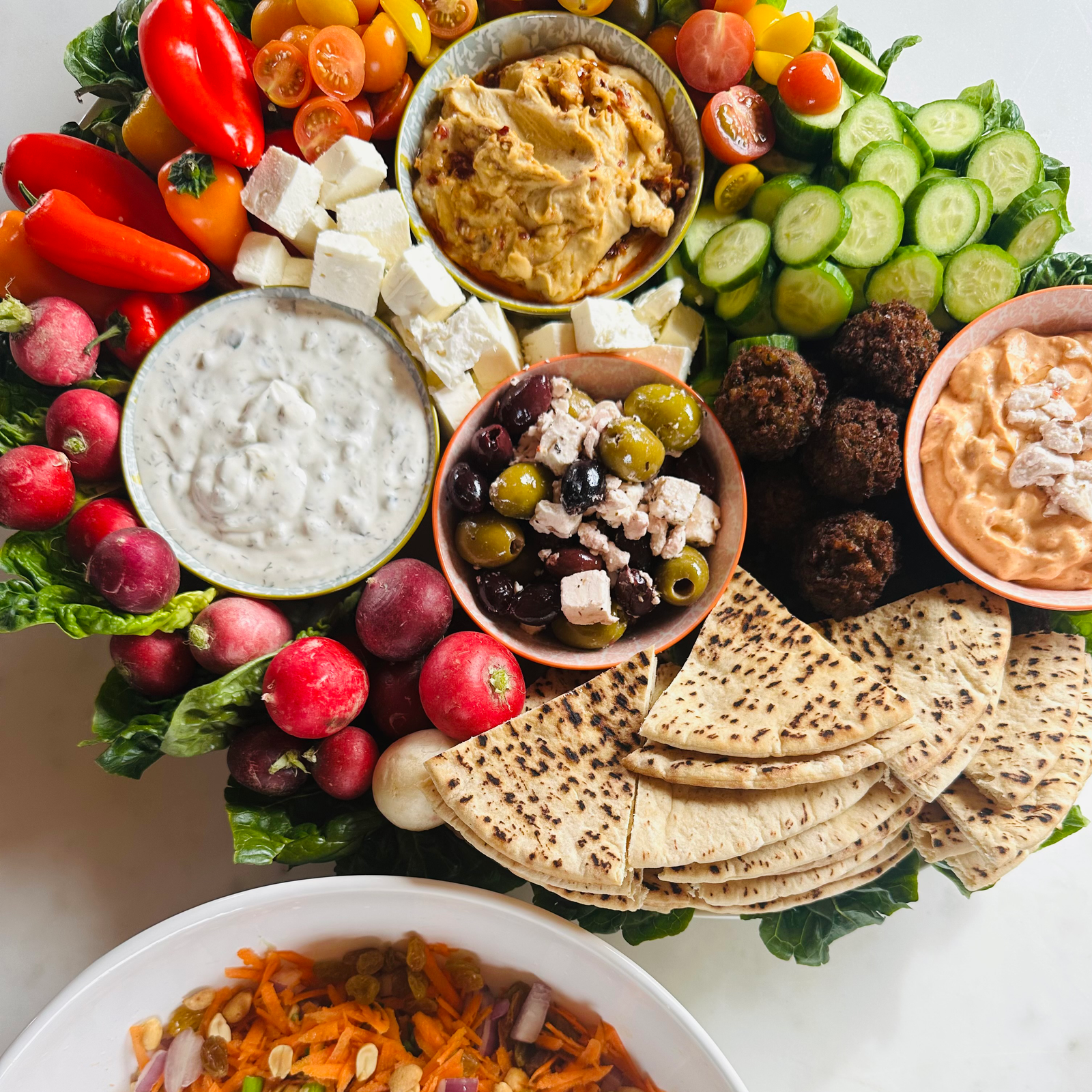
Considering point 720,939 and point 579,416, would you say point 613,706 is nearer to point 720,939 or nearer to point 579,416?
point 579,416

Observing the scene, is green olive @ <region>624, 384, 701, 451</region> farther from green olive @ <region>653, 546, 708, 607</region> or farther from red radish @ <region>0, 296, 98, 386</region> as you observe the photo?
red radish @ <region>0, 296, 98, 386</region>

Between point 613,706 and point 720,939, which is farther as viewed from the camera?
point 720,939

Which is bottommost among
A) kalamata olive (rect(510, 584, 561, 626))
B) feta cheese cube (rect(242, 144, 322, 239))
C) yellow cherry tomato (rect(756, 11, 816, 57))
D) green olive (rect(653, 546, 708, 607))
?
kalamata olive (rect(510, 584, 561, 626))

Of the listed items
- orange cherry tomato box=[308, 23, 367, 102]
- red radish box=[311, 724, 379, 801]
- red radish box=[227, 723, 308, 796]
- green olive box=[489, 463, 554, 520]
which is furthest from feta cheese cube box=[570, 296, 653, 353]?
red radish box=[227, 723, 308, 796]

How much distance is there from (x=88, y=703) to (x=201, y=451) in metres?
0.92

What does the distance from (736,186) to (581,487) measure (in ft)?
3.40

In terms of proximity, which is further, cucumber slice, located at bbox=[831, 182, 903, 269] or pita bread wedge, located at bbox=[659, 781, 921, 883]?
cucumber slice, located at bbox=[831, 182, 903, 269]

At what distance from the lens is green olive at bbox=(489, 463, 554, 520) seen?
78.0 inches

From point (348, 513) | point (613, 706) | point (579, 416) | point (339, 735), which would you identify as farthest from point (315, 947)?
point (579, 416)

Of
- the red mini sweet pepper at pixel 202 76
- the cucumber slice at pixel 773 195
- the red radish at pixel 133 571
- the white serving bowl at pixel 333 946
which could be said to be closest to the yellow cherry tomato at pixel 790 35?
the cucumber slice at pixel 773 195

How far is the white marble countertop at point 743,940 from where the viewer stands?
225 cm

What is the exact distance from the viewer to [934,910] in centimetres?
239

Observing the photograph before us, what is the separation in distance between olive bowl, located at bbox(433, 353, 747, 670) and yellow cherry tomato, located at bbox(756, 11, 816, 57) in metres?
1.05

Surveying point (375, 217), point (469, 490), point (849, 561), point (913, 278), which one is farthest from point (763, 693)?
point (375, 217)
